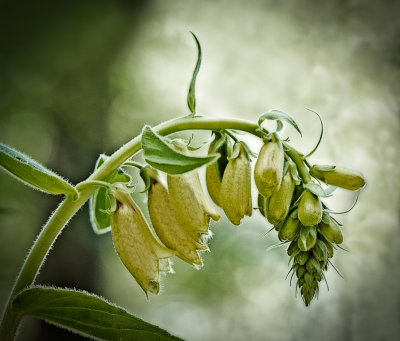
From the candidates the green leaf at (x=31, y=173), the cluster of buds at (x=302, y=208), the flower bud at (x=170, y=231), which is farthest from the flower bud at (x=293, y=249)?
the green leaf at (x=31, y=173)

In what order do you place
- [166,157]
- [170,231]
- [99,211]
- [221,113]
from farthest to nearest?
[221,113] < [99,211] < [170,231] < [166,157]

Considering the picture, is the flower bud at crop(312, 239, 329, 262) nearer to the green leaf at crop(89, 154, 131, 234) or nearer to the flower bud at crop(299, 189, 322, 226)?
the flower bud at crop(299, 189, 322, 226)

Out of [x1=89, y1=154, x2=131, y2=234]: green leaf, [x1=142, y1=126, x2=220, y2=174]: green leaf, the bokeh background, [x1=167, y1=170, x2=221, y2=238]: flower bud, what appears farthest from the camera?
the bokeh background

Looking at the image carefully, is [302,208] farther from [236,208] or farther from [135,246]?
[135,246]

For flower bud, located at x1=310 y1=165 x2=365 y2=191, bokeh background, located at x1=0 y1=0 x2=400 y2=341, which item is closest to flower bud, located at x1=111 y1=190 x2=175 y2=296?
flower bud, located at x1=310 y1=165 x2=365 y2=191

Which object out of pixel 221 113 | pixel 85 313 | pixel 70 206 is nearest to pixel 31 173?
pixel 70 206

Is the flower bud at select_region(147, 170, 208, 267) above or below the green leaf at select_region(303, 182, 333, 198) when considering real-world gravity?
below

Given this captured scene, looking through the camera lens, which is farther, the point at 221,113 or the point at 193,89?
the point at 221,113
